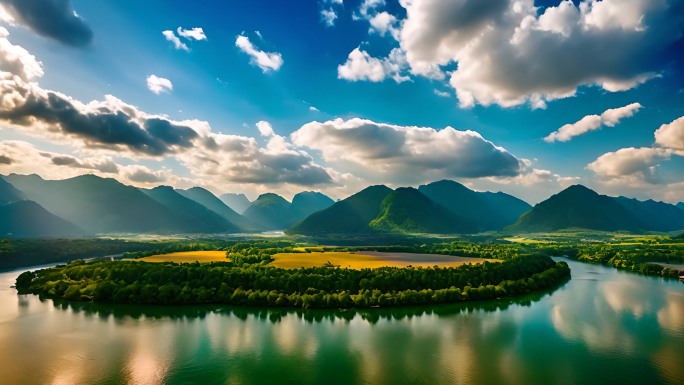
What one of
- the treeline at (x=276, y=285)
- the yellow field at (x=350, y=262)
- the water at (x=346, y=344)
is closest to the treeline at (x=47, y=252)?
the treeline at (x=276, y=285)

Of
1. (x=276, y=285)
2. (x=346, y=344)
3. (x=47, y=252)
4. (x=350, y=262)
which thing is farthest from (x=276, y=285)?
(x=47, y=252)

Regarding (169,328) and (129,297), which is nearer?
(169,328)

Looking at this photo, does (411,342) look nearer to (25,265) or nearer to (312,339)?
(312,339)

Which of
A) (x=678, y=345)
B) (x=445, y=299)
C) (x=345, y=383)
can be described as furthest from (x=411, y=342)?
(x=678, y=345)

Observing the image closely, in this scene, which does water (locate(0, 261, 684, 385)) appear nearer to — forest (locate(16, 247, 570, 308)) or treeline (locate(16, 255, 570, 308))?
forest (locate(16, 247, 570, 308))

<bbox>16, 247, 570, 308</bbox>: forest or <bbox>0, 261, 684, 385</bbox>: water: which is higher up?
<bbox>16, 247, 570, 308</bbox>: forest

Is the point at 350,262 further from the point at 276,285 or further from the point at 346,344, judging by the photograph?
the point at 346,344

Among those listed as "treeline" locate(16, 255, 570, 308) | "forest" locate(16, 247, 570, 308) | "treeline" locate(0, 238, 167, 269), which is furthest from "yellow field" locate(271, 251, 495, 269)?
"treeline" locate(0, 238, 167, 269)
